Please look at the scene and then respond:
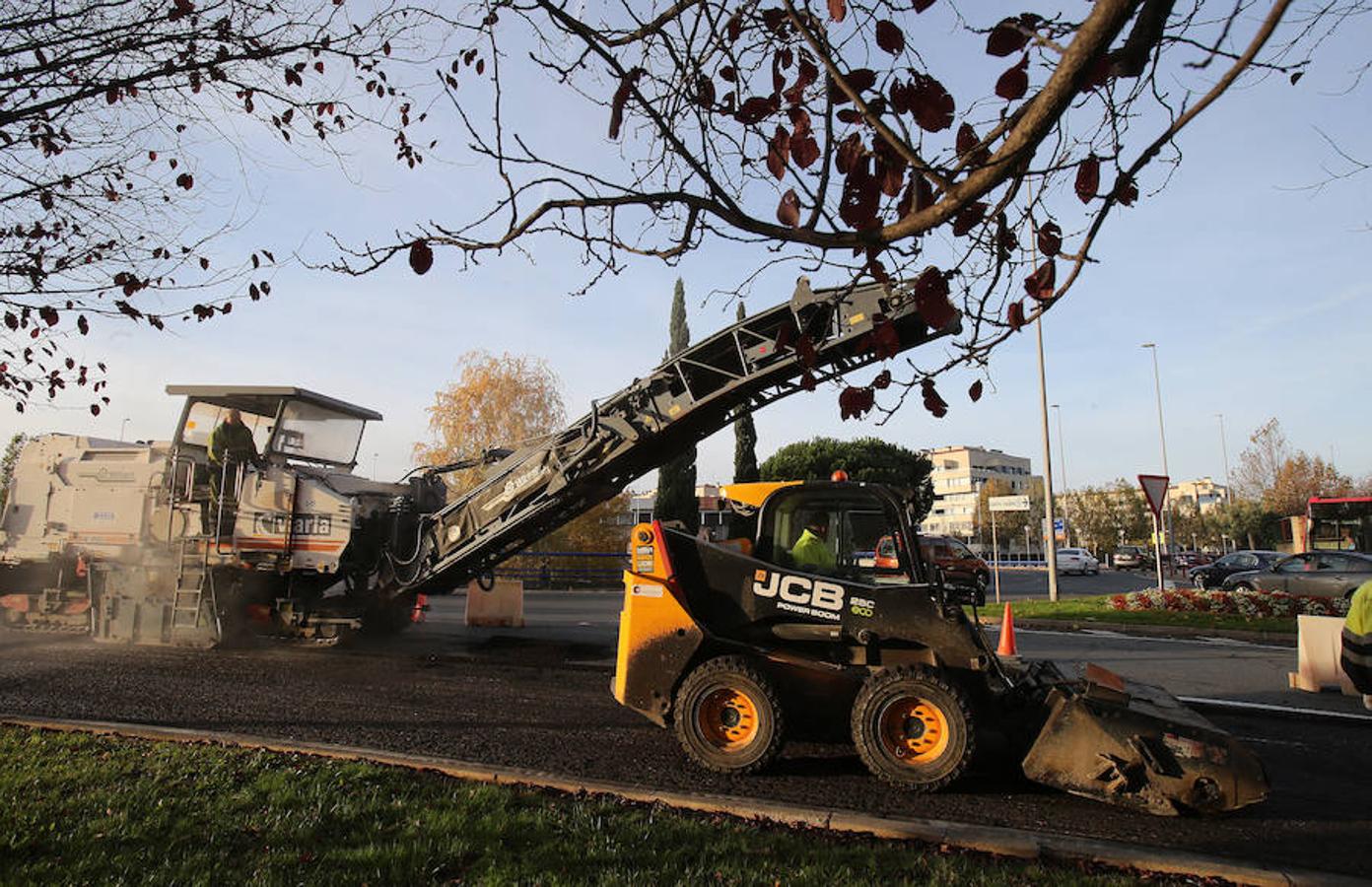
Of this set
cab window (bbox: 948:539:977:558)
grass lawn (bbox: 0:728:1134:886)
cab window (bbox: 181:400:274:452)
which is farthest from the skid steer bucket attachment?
cab window (bbox: 948:539:977:558)

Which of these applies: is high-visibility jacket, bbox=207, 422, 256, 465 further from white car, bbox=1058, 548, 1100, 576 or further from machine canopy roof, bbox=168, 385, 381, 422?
white car, bbox=1058, 548, 1100, 576

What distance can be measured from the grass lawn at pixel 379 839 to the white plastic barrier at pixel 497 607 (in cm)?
920

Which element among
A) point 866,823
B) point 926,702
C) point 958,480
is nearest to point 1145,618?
point 926,702

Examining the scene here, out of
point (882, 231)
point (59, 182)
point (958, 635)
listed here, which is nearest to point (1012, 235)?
point (882, 231)

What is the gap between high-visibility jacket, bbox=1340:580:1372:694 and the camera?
769cm

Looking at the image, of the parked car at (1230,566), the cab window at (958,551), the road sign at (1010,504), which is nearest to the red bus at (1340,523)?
the parked car at (1230,566)

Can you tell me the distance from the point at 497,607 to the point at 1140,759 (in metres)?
11.2

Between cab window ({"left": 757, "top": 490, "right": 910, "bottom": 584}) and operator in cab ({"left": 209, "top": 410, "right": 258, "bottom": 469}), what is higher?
operator in cab ({"left": 209, "top": 410, "right": 258, "bottom": 469})

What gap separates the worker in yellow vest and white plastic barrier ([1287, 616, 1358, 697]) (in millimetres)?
1227

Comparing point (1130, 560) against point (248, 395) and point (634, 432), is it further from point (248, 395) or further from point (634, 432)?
point (248, 395)

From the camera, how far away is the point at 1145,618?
15.5m

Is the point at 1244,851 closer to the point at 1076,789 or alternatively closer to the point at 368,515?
the point at 1076,789

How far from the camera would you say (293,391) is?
10805 millimetres

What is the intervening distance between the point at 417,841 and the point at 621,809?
1086 mm
